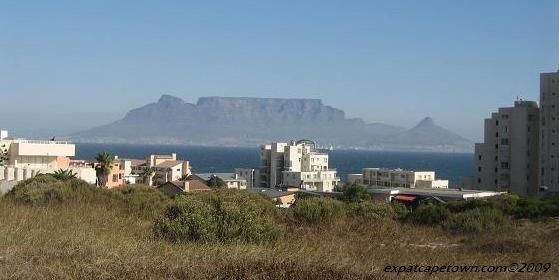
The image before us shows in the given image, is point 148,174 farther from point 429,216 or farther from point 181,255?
point 181,255

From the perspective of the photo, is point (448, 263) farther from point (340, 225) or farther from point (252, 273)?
point (340, 225)

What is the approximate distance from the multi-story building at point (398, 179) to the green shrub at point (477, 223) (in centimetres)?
8728

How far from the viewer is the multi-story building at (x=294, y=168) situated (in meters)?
122

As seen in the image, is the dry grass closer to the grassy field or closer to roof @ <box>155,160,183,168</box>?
the grassy field

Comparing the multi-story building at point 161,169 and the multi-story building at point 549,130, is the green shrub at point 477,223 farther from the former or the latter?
the multi-story building at point 161,169

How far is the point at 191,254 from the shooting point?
842cm

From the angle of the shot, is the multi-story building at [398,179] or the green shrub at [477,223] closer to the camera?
the green shrub at [477,223]

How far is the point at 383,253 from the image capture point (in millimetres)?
10797

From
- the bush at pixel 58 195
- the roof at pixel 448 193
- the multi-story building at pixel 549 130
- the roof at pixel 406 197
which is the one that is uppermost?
Result: the multi-story building at pixel 549 130

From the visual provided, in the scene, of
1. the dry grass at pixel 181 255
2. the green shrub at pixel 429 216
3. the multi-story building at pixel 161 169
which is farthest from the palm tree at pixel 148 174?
the dry grass at pixel 181 255

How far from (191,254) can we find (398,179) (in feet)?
359

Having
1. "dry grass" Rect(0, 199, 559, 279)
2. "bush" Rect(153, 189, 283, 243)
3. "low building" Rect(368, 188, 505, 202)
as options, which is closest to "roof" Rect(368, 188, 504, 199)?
"low building" Rect(368, 188, 505, 202)

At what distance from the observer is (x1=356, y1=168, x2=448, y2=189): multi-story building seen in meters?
109

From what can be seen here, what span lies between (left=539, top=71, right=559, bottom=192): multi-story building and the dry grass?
83770 mm
